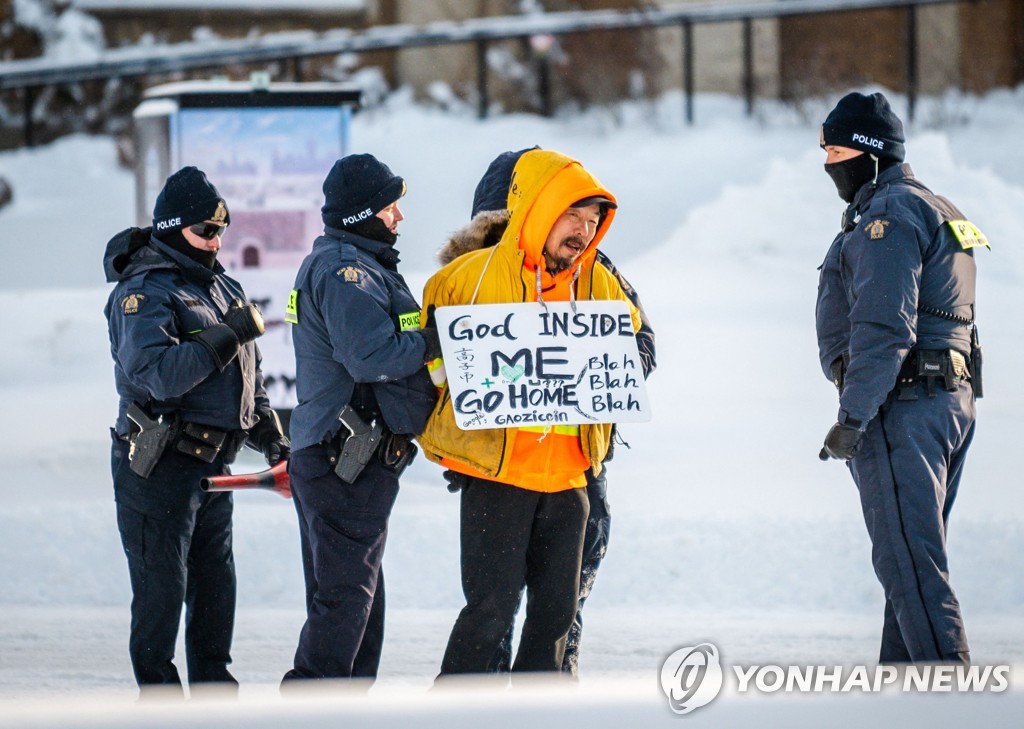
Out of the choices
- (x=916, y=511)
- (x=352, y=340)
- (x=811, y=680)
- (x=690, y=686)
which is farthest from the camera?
(x=916, y=511)

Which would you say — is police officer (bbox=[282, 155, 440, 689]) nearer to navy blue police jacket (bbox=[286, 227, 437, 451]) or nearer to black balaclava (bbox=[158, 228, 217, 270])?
navy blue police jacket (bbox=[286, 227, 437, 451])

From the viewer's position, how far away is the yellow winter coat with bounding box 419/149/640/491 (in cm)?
416

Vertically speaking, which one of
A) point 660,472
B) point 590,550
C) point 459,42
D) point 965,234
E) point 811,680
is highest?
point 459,42

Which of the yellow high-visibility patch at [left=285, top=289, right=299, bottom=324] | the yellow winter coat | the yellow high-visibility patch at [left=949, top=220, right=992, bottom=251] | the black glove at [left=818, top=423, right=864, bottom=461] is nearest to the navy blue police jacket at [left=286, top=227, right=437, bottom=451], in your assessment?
the yellow high-visibility patch at [left=285, top=289, right=299, bottom=324]

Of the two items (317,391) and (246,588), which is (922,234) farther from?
(246,588)

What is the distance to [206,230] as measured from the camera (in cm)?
461

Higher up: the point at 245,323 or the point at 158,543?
the point at 245,323

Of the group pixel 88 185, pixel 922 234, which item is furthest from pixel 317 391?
pixel 88 185

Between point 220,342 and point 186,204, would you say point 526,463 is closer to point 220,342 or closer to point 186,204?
point 220,342

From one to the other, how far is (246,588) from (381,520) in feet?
7.26

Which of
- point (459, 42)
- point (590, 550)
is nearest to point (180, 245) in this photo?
point (590, 550)

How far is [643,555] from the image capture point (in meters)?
6.52

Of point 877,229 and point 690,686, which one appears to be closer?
point 690,686

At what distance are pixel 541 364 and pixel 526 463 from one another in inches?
12.3
